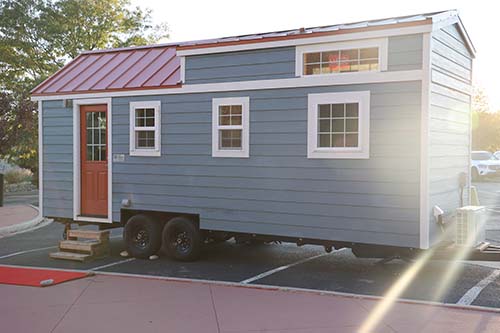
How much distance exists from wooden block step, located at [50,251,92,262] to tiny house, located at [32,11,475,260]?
863mm

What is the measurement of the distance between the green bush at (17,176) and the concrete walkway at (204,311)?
894 inches

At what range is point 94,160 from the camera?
10.7m

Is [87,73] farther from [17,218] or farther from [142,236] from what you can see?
[17,218]

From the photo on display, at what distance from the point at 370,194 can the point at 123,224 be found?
15.9 ft

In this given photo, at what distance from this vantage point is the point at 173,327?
→ 586 cm

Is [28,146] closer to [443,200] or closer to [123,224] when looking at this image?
[123,224]

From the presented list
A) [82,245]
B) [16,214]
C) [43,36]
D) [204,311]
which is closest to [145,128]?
[82,245]

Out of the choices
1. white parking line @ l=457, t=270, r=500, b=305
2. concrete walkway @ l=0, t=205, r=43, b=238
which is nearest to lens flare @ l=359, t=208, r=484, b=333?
white parking line @ l=457, t=270, r=500, b=305

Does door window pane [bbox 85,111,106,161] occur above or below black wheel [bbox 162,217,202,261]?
above

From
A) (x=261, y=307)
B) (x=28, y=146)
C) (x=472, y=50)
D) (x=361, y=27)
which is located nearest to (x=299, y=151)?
(x=361, y=27)

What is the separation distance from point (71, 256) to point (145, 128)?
261cm

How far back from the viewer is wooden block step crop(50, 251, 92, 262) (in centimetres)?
962

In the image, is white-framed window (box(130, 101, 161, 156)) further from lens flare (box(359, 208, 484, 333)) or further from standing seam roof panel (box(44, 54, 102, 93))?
lens flare (box(359, 208, 484, 333))

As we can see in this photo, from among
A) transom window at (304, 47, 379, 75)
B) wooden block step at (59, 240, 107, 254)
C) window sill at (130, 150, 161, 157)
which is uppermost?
transom window at (304, 47, 379, 75)
